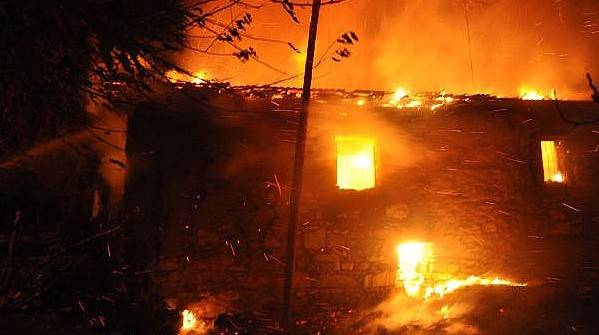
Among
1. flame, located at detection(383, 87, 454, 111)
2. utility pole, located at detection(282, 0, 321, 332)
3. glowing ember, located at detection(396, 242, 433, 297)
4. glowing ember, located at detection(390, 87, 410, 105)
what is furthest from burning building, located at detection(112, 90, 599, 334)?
utility pole, located at detection(282, 0, 321, 332)

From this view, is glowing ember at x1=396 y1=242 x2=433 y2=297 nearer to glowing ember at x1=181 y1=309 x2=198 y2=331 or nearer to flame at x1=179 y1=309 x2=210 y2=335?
flame at x1=179 y1=309 x2=210 y2=335

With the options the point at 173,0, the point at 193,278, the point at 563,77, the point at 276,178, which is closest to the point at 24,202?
the point at 193,278

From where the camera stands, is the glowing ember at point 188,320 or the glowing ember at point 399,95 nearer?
the glowing ember at point 188,320

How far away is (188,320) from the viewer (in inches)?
310

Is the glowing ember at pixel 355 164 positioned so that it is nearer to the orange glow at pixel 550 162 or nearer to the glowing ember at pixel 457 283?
the glowing ember at pixel 457 283

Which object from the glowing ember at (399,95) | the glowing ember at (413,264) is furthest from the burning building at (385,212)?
the glowing ember at (399,95)

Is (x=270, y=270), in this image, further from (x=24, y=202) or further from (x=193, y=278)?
(x=24, y=202)

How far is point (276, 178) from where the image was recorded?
28.5 feet

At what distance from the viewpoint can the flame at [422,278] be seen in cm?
889

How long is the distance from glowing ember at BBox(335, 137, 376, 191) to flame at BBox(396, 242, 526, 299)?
1.92 m

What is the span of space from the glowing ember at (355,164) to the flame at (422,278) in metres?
1.92

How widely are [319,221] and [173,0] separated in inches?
223

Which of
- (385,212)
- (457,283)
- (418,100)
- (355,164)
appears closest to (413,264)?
(457,283)

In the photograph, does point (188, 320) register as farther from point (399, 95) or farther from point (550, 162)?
point (550, 162)
